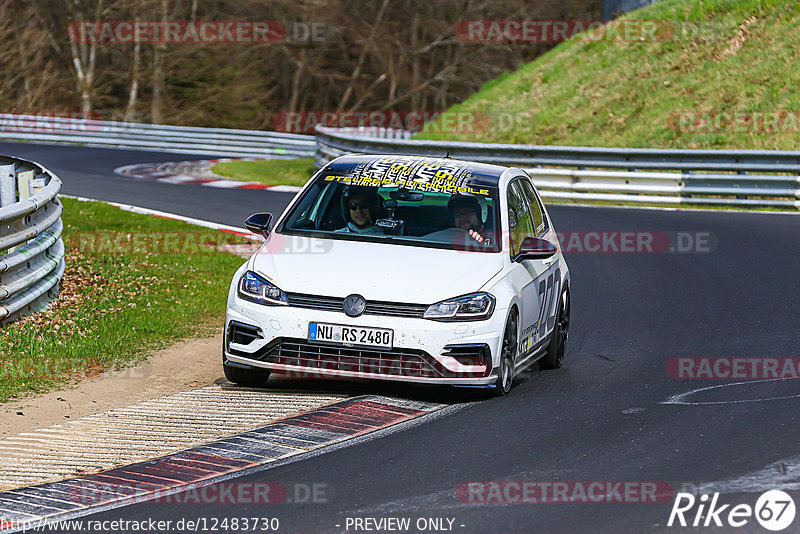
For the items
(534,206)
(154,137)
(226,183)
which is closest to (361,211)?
(534,206)

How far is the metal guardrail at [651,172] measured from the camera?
2112cm

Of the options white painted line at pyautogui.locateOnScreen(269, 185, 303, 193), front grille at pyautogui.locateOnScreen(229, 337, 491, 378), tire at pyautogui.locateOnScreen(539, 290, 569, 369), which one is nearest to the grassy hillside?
white painted line at pyautogui.locateOnScreen(269, 185, 303, 193)

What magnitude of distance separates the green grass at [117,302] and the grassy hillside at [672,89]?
45.1ft

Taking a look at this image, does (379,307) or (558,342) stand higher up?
(379,307)

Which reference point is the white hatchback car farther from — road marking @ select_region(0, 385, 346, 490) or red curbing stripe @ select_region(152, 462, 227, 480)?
red curbing stripe @ select_region(152, 462, 227, 480)

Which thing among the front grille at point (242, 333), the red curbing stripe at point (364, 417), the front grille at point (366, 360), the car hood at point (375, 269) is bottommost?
the red curbing stripe at point (364, 417)

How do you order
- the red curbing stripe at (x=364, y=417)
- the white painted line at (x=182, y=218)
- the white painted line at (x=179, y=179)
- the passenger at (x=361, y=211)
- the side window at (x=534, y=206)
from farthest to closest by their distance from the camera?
the white painted line at (x=179, y=179)
the white painted line at (x=182, y=218)
the side window at (x=534, y=206)
the passenger at (x=361, y=211)
the red curbing stripe at (x=364, y=417)

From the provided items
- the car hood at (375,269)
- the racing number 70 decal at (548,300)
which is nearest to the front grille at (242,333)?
the car hood at (375,269)

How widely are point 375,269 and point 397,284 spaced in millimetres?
220

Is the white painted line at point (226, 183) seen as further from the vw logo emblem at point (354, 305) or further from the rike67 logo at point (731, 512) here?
the rike67 logo at point (731, 512)

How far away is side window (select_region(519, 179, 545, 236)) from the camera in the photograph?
970cm

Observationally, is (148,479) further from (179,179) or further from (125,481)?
(179,179)

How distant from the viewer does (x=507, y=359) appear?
812 centimetres

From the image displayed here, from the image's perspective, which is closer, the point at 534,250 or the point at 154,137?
the point at 534,250
